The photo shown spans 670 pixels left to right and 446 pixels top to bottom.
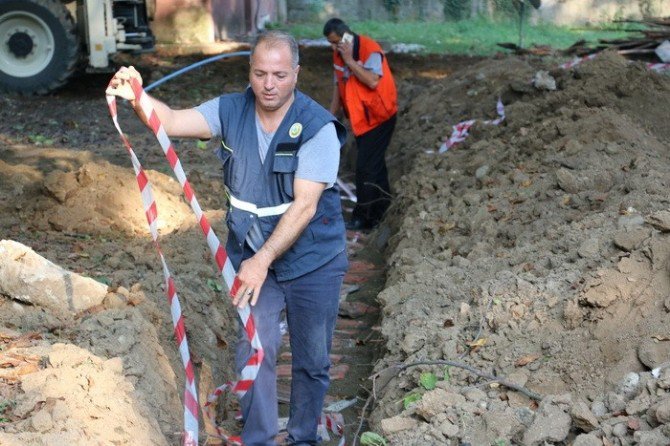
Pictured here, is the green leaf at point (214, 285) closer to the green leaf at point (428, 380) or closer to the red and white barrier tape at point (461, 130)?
the green leaf at point (428, 380)

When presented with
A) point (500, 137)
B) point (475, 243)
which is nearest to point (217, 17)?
point (500, 137)

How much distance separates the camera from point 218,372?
21.4ft

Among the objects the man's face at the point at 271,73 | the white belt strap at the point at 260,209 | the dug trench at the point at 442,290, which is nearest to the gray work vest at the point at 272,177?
the white belt strap at the point at 260,209

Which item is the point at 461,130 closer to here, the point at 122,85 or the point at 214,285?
the point at 214,285

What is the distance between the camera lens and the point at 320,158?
4891 mm

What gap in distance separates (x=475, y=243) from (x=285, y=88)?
335 cm

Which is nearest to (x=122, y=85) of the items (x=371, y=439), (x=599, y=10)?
(x=371, y=439)

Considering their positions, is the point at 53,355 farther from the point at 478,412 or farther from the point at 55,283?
the point at 478,412

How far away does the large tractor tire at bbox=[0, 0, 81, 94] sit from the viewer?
48.5 ft

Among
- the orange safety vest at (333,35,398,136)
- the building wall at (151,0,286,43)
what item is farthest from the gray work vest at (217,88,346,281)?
the building wall at (151,0,286,43)

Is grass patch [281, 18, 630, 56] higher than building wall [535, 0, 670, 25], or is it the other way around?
building wall [535, 0, 670, 25]

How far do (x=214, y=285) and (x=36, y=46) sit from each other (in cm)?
906

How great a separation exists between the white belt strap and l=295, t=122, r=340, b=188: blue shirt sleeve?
0.22m

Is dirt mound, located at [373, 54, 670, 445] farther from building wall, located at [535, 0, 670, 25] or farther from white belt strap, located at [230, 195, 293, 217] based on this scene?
building wall, located at [535, 0, 670, 25]
